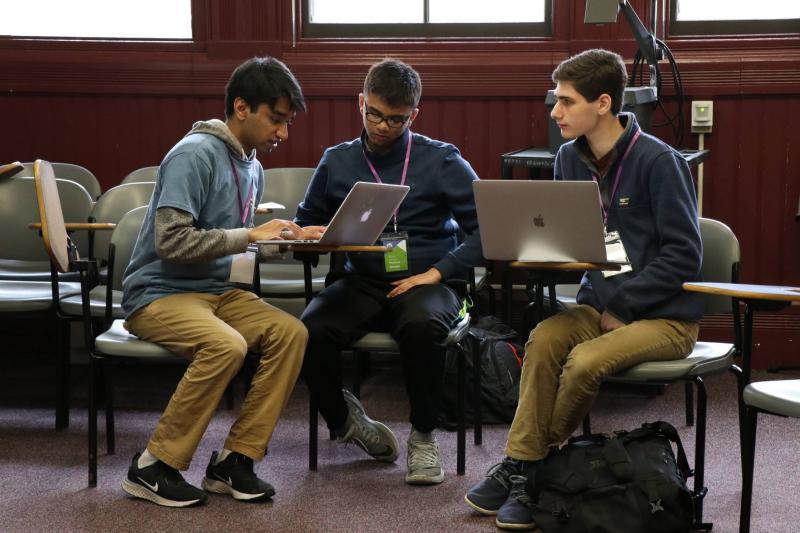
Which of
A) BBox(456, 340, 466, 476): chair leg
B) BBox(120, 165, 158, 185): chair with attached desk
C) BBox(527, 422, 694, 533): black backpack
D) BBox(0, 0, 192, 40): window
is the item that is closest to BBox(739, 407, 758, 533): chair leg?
BBox(527, 422, 694, 533): black backpack

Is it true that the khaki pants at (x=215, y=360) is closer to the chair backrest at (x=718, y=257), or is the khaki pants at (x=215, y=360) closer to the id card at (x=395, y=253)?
the id card at (x=395, y=253)

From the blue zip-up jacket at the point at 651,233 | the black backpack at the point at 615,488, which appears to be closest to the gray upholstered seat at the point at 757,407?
the black backpack at the point at 615,488

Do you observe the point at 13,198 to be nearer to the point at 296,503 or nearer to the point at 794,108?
the point at 296,503

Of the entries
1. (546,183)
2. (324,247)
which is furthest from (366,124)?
(546,183)

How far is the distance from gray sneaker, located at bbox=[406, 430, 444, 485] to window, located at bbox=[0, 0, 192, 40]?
2.56 metres

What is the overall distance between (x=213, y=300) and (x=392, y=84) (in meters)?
0.82

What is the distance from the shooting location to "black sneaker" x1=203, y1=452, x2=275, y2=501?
2918 mm

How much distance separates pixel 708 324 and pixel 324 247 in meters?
2.35

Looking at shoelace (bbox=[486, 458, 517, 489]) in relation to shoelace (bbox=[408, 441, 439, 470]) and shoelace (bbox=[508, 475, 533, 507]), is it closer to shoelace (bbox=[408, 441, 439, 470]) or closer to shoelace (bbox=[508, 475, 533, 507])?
shoelace (bbox=[508, 475, 533, 507])

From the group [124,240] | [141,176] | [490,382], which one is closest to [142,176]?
[141,176]

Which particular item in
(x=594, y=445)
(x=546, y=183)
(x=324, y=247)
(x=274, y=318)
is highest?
(x=546, y=183)

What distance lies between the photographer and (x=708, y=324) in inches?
182

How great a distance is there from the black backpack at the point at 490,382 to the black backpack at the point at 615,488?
941 mm

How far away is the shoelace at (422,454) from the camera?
309 centimetres
